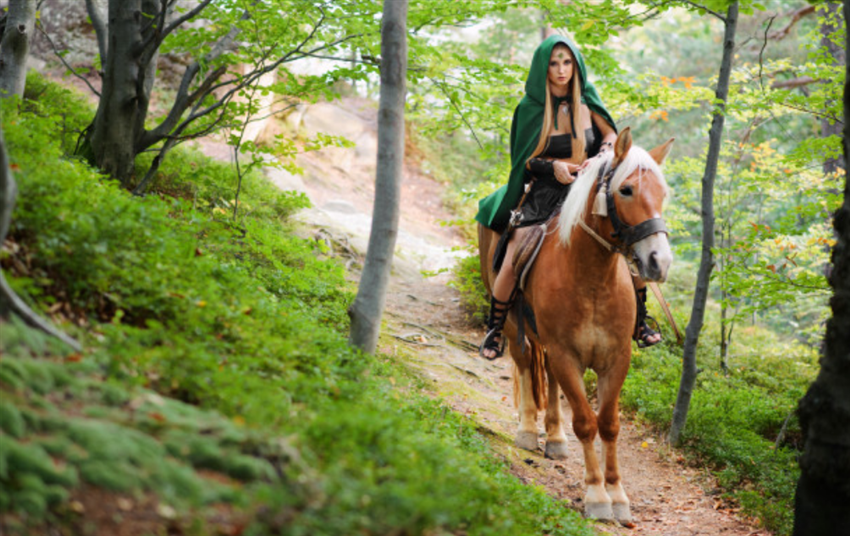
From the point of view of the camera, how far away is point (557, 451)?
654 cm

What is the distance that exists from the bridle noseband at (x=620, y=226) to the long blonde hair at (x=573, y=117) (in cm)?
104

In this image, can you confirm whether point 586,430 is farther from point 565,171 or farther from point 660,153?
point 660,153

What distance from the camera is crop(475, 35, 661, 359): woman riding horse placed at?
234 inches

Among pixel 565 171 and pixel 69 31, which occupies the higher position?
pixel 69 31

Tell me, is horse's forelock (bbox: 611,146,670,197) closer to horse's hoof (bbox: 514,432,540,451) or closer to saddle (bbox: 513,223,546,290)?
saddle (bbox: 513,223,546,290)

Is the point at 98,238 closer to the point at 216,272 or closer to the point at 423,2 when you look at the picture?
the point at 216,272

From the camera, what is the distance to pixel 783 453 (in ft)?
21.7

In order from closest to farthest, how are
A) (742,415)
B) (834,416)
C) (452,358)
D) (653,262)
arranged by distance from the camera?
(834,416) → (653,262) → (742,415) → (452,358)

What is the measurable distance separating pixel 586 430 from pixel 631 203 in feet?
→ 6.24

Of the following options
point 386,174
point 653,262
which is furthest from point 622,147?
point 386,174

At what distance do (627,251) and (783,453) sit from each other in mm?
3500

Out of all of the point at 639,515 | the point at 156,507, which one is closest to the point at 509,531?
the point at 156,507

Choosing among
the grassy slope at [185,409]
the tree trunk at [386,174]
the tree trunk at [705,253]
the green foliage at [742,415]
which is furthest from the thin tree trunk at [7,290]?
the tree trunk at [705,253]

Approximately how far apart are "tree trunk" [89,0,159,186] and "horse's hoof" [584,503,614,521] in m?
5.33
